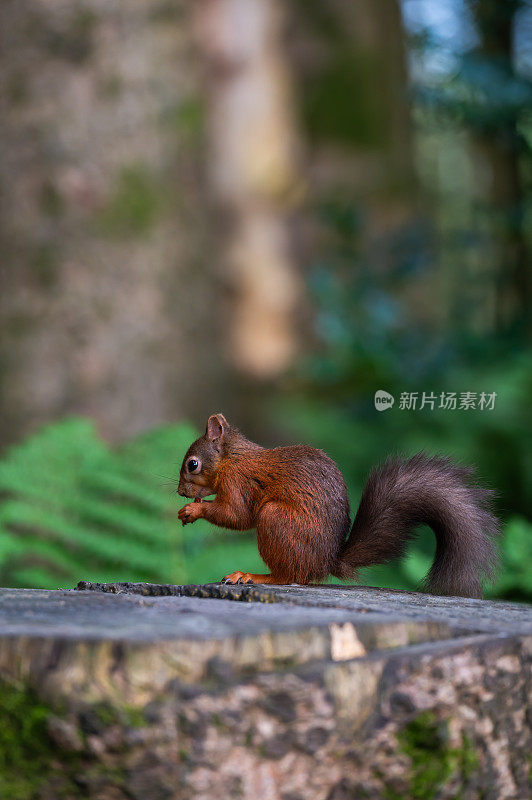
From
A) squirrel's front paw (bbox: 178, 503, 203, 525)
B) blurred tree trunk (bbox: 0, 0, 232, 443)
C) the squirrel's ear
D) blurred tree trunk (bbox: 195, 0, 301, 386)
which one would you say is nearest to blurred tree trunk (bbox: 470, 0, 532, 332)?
blurred tree trunk (bbox: 195, 0, 301, 386)

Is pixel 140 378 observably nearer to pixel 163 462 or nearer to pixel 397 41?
pixel 163 462

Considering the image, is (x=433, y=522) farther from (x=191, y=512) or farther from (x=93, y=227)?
(x=93, y=227)

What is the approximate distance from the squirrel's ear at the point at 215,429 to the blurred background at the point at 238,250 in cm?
83

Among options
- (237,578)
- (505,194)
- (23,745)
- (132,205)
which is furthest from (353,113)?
(23,745)

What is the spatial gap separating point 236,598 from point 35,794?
0.45 meters

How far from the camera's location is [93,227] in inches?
168

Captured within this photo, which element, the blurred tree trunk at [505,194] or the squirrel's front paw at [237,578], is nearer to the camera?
the squirrel's front paw at [237,578]

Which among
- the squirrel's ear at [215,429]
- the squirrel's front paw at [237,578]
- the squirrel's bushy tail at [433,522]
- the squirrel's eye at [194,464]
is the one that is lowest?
the squirrel's front paw at [237,578]

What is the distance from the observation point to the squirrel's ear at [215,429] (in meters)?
2.05

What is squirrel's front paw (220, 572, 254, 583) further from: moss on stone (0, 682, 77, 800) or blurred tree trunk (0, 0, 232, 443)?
blurred tree trunk (0, 0, 232, 443)

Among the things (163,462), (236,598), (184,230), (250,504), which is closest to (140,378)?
(184,230)

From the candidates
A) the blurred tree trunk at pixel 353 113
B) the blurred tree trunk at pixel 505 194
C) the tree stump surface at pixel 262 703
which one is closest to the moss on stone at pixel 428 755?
the tree stump surface at pixel 262 703

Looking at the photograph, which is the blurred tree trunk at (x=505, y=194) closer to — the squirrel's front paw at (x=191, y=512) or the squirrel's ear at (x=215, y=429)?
the squirrel's ear at (x=215, y=429)

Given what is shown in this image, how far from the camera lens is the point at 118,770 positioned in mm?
1201
